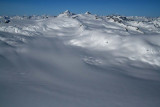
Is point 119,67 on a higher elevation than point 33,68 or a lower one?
higher

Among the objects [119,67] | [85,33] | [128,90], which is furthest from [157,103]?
[85,33]

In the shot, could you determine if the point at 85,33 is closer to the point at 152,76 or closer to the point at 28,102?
the point at 152,76

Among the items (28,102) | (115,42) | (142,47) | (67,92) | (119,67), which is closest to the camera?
(28,102)

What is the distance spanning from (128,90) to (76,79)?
3.19 meters

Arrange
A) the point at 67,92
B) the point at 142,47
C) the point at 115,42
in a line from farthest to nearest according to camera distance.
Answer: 1. the point at 115,42
2. the point at 142,47
3. the point at 67,92

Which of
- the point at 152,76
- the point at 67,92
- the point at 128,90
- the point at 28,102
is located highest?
the point at 152,76

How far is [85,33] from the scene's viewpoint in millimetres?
26688

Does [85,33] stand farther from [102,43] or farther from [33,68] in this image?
[33,68]

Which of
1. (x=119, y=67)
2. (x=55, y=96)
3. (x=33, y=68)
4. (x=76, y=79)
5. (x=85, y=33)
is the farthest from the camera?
(x=85, y=33)

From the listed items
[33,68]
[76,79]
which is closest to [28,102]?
[76,79]

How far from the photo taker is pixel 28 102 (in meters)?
6.05

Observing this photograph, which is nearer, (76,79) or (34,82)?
(34,82)

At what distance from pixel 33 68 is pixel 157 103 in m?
8.19

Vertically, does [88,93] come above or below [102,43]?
below
